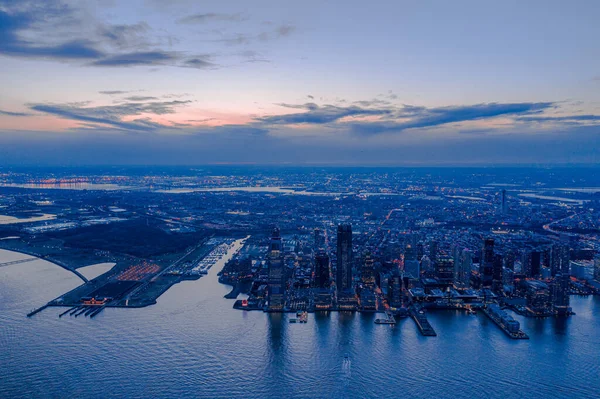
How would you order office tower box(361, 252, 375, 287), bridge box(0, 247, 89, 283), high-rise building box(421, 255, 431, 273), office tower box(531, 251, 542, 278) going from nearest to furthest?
1. office tower box(361, 252, 375, 287)
2. bridge box(0, 247, 89, 283)
3. office tower box(531, 251, 542, 278)
4. high-rise building box(421, 255, 431, 273)

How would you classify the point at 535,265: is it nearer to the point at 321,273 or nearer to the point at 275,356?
the point at 321,273

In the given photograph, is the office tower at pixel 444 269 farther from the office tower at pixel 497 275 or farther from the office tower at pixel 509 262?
the office tower at pixel 509 262

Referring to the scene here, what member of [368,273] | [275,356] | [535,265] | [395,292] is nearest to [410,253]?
[368,273]

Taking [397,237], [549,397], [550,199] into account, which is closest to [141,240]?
[397,237]

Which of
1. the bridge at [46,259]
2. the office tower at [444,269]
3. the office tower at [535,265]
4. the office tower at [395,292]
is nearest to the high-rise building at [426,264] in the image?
the office tower at [444,269]

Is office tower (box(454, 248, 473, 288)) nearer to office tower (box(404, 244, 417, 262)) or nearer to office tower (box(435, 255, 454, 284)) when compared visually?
office tower (box(435, 255, 454, 284))

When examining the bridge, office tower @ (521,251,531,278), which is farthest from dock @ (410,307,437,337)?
the bridge

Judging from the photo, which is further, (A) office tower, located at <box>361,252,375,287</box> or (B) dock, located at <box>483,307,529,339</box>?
(A) office tower, located at <box>361,252,375,287</box>

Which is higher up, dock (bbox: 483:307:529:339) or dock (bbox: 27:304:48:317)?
dock (bbox: 27:304:48:317)
